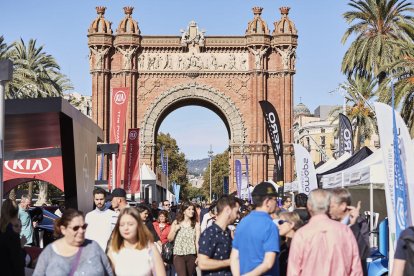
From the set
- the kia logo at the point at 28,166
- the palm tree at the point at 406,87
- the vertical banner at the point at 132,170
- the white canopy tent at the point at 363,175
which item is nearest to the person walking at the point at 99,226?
the white canopy tent at the point at 363,175

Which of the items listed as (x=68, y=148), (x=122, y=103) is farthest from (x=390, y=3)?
(x=68, y=148)

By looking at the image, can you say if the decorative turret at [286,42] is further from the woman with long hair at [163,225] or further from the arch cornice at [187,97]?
the woman with long hair at [163,225]

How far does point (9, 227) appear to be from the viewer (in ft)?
27.4

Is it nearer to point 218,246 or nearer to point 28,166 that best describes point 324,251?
point 218,246

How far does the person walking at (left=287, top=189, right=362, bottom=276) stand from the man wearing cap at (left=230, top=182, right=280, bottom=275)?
22.5 inches

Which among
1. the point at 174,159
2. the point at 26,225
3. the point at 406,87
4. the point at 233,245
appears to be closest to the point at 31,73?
the point at 406,87

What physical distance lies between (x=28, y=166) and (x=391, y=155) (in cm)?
1583

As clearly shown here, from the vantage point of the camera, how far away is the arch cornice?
57906 millimetres

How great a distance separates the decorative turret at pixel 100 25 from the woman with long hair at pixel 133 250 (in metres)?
50.9

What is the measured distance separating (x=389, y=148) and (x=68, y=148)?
489cm

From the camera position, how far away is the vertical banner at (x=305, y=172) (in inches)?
848

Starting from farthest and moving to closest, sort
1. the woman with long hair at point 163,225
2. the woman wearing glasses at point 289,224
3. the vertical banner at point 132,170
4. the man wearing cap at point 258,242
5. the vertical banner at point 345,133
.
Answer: the vertical banner at point 345,133, the vertical banner at point 132,170, the woman with long hair at point 163,225, the woman wearing glasses at point 289,224, the man wearing cap at point 258,242

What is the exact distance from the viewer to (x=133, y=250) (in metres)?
7.54

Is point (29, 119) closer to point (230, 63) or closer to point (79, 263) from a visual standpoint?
point (79, 263)
